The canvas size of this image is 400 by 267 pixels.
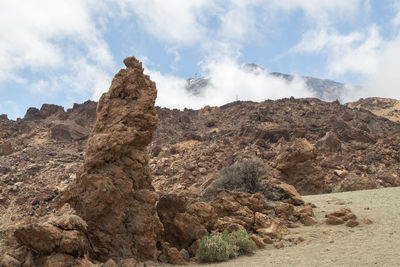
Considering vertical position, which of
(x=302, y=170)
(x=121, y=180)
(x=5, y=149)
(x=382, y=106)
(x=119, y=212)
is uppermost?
(x=382, y=106)

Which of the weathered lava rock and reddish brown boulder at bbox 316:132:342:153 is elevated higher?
reddish brown boulder at bbox 316:132:342:153

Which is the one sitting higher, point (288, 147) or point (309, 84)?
point (309, 84)

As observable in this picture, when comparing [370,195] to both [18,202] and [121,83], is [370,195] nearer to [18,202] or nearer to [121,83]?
[121,83]

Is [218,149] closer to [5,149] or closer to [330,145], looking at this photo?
[330,145]

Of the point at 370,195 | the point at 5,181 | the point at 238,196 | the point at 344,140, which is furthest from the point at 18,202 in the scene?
the point at 344,140

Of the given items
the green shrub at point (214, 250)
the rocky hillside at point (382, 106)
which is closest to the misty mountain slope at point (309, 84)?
the rocky hillside at point (382, 106)

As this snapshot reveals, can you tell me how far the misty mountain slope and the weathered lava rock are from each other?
131 metres

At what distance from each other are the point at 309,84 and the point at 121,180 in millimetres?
180462

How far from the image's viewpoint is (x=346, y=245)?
7.88m

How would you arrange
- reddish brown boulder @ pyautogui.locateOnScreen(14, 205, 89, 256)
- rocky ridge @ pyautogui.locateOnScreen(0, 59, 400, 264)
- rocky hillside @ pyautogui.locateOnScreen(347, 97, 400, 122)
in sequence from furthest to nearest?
rocky hillside @ pyautogui.locateOnScreen(347, 97, 400, 122)
rocky ridge @ pyautogui.locateOnScreen(0, 59, 400, 264)
reddish brown boulder @ pyautogui.locateOnScreen(14, 205, 89, 256)

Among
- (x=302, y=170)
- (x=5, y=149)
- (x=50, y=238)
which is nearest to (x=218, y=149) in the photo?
(x=302, y=170)

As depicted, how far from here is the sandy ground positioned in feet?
22.2

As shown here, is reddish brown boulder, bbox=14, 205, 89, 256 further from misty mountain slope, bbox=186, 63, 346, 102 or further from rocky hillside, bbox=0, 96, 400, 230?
misty mountain slope, bbox=186, 63, 346, 102

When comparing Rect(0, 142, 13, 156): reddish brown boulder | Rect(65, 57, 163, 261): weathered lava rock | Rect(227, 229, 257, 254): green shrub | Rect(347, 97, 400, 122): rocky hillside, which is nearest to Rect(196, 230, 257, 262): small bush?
Rect(227, 229, 257, 254): green shrub
